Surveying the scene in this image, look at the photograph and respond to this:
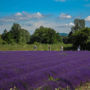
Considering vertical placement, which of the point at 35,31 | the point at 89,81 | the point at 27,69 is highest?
the point at 35,31

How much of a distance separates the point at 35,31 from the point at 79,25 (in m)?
17.4

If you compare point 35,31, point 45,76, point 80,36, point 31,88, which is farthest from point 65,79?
point 35,31

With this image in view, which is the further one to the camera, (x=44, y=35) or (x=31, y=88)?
(x=44, y=35)

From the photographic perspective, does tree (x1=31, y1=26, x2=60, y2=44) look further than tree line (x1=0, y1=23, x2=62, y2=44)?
Yes

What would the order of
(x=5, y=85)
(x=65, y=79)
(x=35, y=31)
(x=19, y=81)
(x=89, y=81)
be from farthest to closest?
1. (x=35, y=31)
2. (x=89, y=81)
3. (x=65, y=79)
4. (x=19, y=81)
5. (x=5, y=85)

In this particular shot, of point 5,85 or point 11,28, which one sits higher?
point 11,28

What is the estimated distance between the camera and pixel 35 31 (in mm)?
71812

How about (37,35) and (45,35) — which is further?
(37,35)

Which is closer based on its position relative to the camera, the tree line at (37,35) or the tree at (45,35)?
the tree line at (37,35)

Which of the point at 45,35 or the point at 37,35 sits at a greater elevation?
the point at 37,35

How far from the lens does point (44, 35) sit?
214 feet

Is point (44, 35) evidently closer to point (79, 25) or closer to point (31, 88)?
point (79, 25)

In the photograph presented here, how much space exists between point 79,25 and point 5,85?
63.9 m

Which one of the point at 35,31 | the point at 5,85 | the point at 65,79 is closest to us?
the point at 5,85
